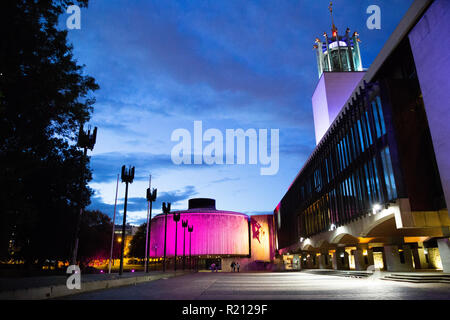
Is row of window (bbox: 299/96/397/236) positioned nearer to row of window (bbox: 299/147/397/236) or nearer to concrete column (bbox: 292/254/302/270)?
row of window (bbox: 299/147/397/236)

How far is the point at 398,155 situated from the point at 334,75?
32.1 metres

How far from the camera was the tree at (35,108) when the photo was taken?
1131 cm

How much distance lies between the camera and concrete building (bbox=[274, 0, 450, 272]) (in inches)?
639

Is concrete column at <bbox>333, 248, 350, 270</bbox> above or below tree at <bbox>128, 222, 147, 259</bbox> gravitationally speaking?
below

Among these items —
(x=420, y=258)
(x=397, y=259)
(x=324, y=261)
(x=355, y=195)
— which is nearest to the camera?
(x=355, y=195)

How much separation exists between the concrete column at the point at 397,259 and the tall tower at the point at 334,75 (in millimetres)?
22818

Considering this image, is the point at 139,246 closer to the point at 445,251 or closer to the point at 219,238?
the point at 219,238

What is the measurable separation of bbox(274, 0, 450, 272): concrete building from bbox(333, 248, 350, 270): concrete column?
4174 millimetres


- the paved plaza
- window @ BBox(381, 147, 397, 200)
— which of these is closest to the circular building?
window @ BBox(381, 147, 397, 200)

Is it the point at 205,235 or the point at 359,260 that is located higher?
the point at 205,235

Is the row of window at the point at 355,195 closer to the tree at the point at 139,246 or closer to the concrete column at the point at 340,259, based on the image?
the concrete column at the point at 340,259

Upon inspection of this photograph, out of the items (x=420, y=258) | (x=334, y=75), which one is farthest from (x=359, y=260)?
(x=334, y=75)

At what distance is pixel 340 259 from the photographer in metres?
38.9
